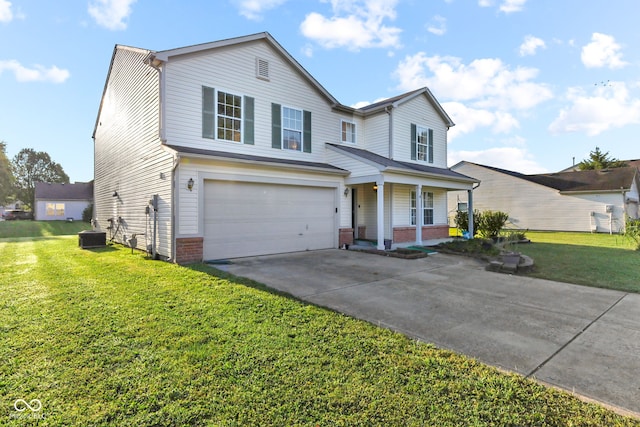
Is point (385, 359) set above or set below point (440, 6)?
below

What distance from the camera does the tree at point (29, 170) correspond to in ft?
162

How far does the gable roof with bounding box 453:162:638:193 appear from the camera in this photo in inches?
811

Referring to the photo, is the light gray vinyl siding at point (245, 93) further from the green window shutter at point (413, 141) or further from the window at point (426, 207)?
the window at point (426, 207)

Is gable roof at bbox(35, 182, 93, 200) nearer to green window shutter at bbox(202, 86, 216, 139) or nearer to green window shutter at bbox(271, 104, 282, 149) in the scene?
green window shutter at bbox(202, 86, 216, 139)

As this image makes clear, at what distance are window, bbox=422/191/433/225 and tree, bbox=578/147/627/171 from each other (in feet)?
102

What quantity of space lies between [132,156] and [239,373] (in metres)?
11.4

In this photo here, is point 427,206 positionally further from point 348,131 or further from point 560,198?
point 560,198

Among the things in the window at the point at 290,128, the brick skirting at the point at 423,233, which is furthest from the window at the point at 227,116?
the brick skirting at the point at 423,233

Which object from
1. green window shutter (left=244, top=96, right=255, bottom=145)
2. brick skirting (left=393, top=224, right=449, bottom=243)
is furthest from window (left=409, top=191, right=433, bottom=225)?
green window shutter (left=244, top=96, right=255, bottom=145)

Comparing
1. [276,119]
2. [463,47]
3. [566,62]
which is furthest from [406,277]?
[566,62]

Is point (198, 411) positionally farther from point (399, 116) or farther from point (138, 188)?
point (399, 116)

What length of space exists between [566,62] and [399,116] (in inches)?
257

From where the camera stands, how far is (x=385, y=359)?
3133 mm

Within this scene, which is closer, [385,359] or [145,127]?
[385,359]
